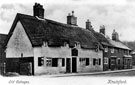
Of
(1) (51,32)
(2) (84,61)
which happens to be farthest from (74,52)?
(1) (51,32)

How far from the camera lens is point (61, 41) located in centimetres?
1702

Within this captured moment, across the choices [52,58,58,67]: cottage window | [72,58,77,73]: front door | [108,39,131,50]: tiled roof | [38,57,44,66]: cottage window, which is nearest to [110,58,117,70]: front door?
[108,39,131,50]: tiled roof

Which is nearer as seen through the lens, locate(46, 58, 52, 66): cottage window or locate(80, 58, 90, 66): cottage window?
locate(46, 58, 52, 66): cottage window

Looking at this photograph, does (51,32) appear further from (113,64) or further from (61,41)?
(113,64)

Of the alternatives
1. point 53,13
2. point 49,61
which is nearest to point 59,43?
point 49,61

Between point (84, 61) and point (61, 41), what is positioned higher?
point (61, 41)

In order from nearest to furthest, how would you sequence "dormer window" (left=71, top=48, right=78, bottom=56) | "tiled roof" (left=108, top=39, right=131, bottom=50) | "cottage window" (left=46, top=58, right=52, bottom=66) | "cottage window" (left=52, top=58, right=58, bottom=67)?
1. "cottage window" (left=46, top=58, right=52, bottom=66)
2. "cottage window" (left=52, top=58, right=58, bottom=67)
3. "dormer window" (left=71, top=48, right=78, bottom=56)
4. "tiled roof" (left=108, top=39, right=131, bottom=50)

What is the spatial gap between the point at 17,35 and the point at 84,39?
18.9 feet

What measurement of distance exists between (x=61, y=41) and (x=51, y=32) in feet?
3.03

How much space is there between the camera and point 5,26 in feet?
39.1

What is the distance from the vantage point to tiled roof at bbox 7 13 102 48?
1542 centimetres

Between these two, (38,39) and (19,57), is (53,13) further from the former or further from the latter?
(19,57)

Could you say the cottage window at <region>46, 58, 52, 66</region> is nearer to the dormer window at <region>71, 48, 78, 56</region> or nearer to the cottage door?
the dormer window at <region>71, 48, 78, 56</region>

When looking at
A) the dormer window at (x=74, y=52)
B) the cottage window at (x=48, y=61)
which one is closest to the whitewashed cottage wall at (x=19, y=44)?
the cottage window at (x=48, y=61)
